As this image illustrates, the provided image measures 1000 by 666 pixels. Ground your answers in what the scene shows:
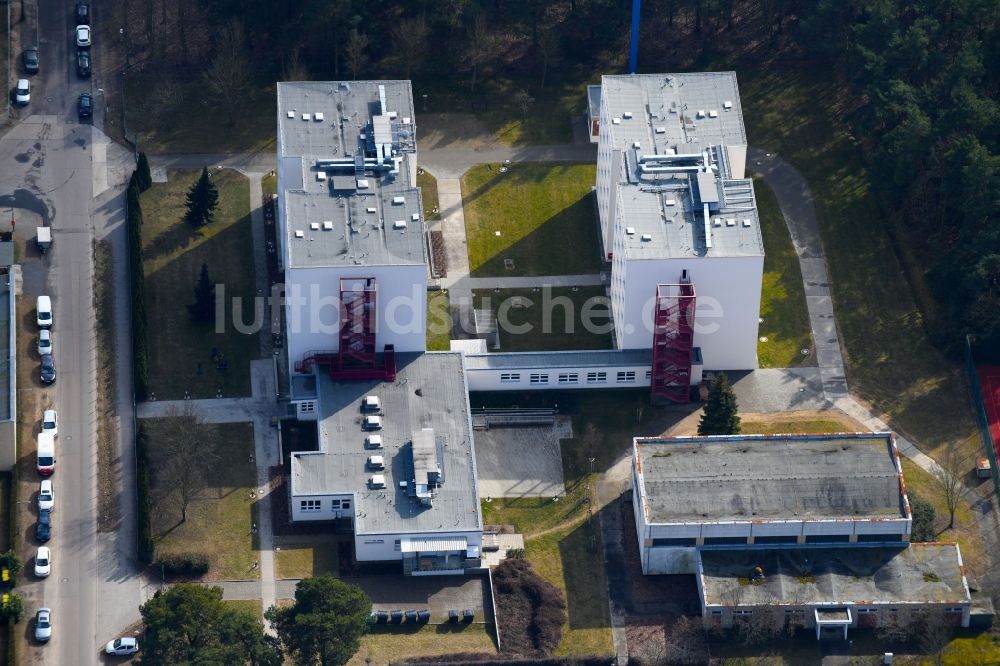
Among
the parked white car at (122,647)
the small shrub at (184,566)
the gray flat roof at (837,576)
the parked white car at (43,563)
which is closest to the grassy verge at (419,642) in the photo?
the small shrub at (184,566)

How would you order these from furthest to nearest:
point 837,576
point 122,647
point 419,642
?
point 837,576, point 419,642, point 122,647

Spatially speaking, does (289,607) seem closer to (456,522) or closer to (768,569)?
(456,522)

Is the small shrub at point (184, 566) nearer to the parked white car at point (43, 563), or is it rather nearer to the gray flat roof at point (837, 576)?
the parked white car at point (43, 563)

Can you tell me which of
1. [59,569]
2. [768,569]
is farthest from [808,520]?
[59,569]

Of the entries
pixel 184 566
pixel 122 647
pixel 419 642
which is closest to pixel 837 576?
pixel 419 642

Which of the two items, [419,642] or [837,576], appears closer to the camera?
[419,642]

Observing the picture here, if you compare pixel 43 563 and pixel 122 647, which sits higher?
pixel 43 563

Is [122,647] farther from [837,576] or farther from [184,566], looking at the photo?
[837,576]
